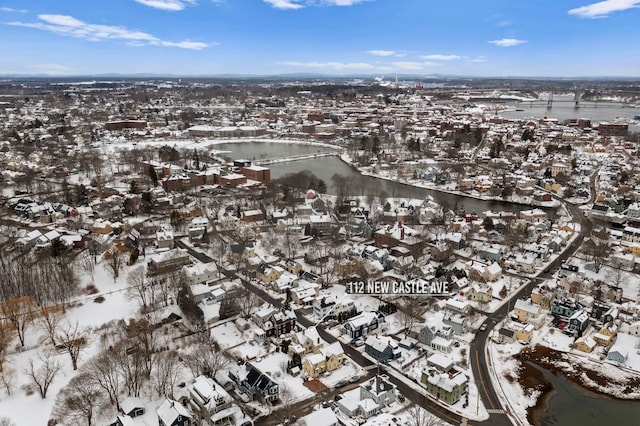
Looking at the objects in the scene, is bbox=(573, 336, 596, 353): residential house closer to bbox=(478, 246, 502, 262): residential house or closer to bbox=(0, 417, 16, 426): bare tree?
bbox=(478, 246, 502, 262): residential house

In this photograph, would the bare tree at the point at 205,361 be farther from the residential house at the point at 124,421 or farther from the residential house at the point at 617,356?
the residential house at the point at 617,356

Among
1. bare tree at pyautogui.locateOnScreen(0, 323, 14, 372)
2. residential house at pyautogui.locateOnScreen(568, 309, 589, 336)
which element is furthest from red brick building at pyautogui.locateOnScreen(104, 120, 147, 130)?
residential house at pyautogui.locateOnScreen(568, 309, 589, 336)

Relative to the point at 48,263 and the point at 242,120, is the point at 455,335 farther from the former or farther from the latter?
the point at 242,120

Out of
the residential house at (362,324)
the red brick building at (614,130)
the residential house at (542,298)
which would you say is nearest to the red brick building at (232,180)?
the residential house at (362,324)

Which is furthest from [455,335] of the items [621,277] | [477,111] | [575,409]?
[477,111]

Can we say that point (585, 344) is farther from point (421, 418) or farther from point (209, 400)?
point (209, 400)
